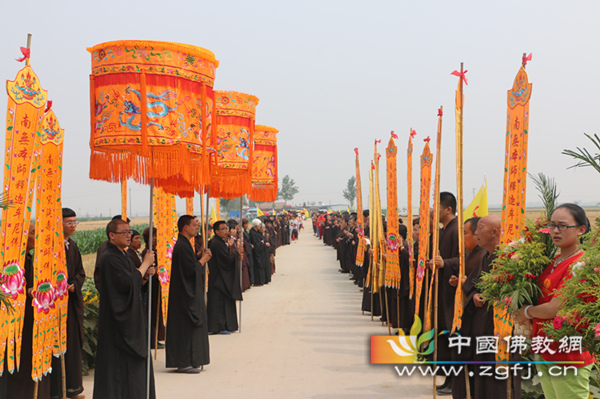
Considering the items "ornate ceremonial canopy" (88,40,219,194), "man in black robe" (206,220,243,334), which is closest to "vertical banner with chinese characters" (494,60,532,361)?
"ornate ceremonial canopy" (88,40,219,194)

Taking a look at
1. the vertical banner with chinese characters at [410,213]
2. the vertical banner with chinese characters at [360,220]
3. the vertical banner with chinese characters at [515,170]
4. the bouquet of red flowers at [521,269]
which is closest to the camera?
the bouquet of red flowers at [521,269]

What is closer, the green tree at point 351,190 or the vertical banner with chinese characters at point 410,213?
the vertical banner with chinese characters at point 410,213

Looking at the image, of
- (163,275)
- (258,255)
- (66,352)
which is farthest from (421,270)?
(258,255)

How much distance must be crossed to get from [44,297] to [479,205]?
5873 mm

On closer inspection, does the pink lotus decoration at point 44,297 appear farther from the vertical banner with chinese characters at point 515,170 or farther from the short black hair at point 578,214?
the short black hair at point 578,214

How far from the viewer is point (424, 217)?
258 inches

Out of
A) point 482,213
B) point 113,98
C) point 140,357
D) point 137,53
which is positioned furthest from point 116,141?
point 482,213

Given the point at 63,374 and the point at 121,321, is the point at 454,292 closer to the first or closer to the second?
the point at 121,321

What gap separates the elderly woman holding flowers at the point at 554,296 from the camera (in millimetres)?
3467

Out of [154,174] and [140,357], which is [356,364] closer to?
[140,357]

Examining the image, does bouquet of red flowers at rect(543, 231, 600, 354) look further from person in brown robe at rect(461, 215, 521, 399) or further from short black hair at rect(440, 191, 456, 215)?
short black hair at rect(440, 191, 456, 215)

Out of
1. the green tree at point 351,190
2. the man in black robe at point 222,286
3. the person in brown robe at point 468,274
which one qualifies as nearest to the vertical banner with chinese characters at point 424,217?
the person in brown robe at point 468,274

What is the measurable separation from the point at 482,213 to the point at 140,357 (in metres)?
5.12

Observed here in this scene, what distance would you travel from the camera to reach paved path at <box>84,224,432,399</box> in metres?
6.01
